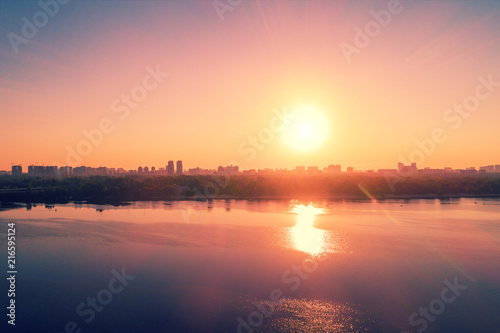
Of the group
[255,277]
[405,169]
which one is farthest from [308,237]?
[405,169]

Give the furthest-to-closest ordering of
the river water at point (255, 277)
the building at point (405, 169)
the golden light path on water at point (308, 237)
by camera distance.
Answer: the building at point (405, 169) < the golden light path on water at point (308, 237) < the river water at point (255, 277)

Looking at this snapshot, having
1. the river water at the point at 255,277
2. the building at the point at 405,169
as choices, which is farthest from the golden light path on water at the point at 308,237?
the building at the point at 405,169

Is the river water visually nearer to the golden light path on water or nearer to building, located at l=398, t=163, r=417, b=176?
the golden light path on water

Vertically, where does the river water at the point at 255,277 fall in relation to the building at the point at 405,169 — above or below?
below

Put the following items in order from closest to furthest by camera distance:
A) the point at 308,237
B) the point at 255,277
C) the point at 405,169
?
the point at 255,277 < the point at 308,237 < the point at 405,169

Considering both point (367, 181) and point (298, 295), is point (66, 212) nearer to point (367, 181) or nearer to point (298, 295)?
point (298, 295)

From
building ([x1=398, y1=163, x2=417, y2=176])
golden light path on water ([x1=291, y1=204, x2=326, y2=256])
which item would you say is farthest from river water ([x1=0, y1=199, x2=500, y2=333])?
building ([x1=398, y1=163, x2=417, y2=176])

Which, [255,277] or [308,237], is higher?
[308,237]

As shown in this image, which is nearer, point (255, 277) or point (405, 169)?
point (255, 277)

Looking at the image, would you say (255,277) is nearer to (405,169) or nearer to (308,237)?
(308,237)

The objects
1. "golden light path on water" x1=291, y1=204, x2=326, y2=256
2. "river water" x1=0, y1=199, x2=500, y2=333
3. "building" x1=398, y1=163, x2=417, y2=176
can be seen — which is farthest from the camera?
"building" x1=398, y1=163, x2=417, y2=176

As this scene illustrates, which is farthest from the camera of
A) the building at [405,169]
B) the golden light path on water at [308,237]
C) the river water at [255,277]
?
the building at [405,169]

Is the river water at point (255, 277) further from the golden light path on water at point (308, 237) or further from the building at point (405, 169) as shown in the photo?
the building at point (405, 169)
